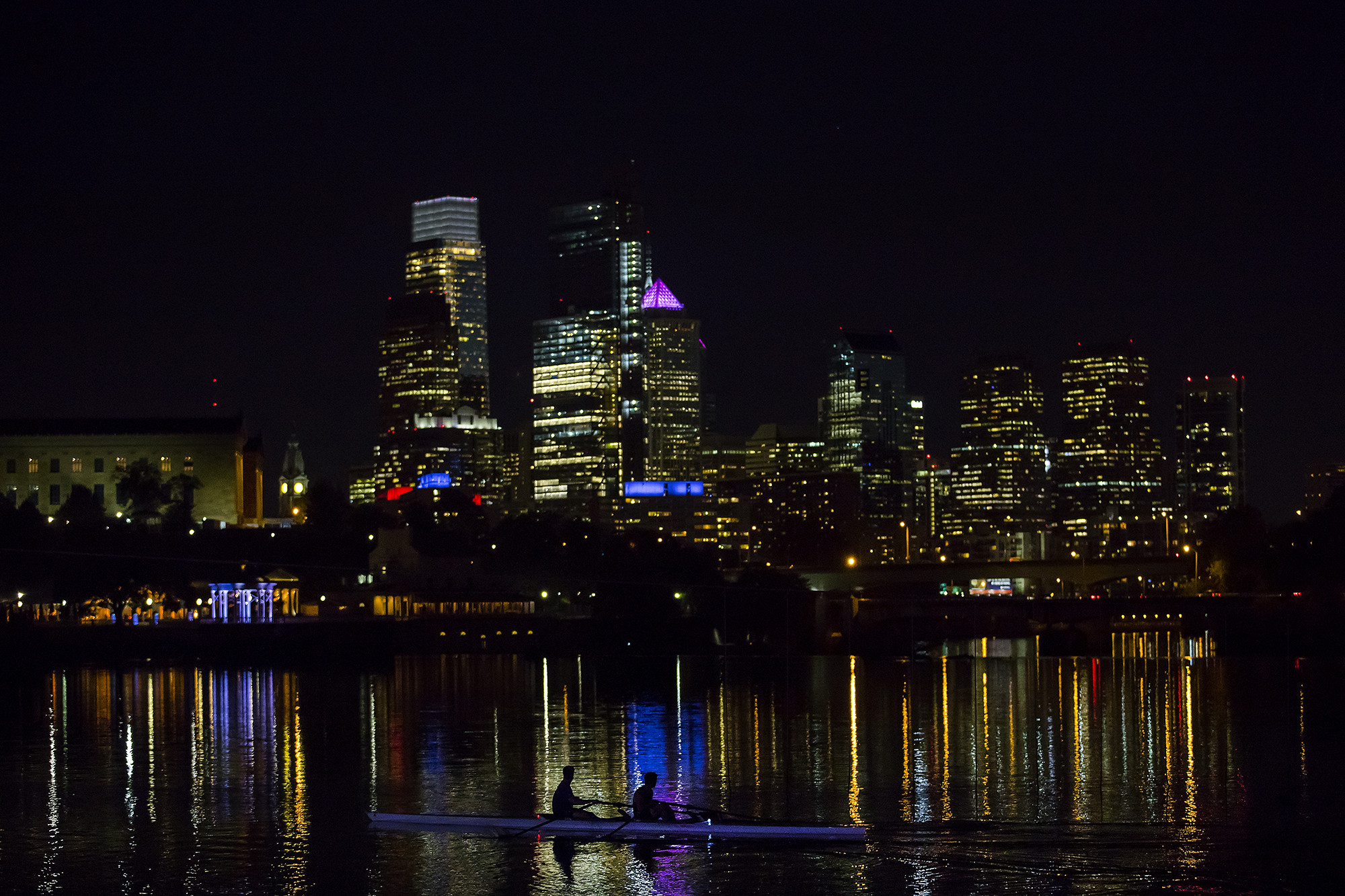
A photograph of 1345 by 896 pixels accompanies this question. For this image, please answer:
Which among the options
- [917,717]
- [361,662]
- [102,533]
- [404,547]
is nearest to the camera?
[917,717]

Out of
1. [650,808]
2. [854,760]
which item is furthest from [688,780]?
[650,808]

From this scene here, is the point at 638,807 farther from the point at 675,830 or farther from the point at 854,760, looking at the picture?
the point at 854,760

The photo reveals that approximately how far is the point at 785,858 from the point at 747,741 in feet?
80.4

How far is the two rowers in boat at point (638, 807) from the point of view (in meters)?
41.9

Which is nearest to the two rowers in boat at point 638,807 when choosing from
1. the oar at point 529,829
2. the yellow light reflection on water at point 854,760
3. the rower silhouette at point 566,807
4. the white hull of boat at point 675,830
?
the rower silhouette at point 566,807

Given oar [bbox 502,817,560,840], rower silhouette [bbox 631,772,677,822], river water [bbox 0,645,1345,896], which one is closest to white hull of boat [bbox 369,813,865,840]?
oar [bbox 502,817,560,840]

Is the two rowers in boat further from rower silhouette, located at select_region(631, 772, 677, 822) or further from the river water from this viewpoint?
the river water

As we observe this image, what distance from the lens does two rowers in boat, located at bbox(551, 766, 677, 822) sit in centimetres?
4191

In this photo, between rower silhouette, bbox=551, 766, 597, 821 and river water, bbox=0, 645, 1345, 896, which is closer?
river water, bbox=0, 645, 1345, 896

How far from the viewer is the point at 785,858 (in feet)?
130

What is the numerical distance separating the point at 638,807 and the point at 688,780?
1121cm

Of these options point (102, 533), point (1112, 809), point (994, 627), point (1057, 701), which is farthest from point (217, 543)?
point (1112, 809)

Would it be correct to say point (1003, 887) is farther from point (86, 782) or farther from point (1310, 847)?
point (86, 782)

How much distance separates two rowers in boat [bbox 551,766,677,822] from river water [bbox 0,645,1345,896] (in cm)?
116
